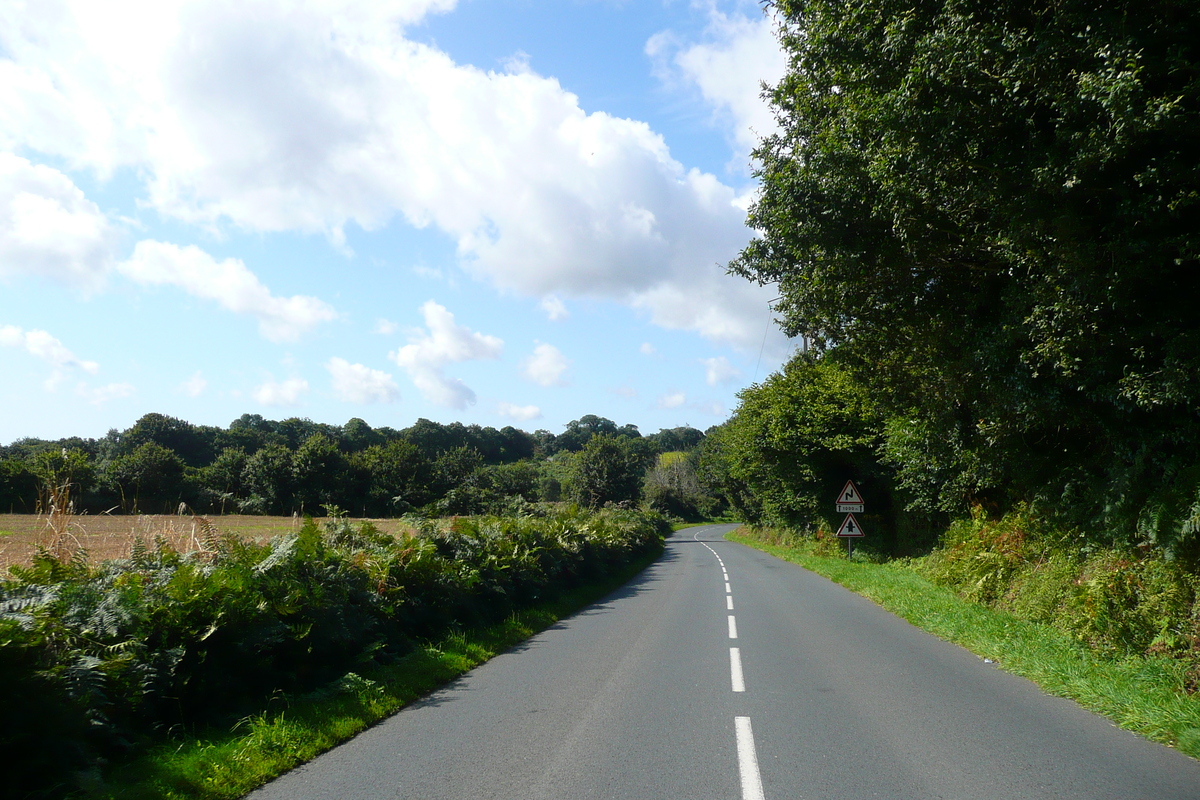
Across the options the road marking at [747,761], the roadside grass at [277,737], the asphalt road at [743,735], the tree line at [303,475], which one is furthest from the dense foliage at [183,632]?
the tree line at [303,475]

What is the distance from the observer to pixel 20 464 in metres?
27.9

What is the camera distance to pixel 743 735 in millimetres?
6055

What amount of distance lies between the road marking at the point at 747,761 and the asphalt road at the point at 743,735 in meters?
0.02

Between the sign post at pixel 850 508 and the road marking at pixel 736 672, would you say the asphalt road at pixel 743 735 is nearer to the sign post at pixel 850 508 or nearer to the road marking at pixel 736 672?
the road marking at pixel 736 672

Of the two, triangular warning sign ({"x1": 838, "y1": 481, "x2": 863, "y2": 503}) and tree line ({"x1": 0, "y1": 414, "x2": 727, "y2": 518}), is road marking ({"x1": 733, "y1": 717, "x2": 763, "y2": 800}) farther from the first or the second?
tree line ({"x1": 0, "y1": 414, "x2": 727, "y2": 518})

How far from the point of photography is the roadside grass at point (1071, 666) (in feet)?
20.4

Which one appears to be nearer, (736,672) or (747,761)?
(747,761)

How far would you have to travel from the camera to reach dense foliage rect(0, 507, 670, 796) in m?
4.57

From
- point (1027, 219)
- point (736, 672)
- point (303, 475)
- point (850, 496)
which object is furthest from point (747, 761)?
point (303, 475)

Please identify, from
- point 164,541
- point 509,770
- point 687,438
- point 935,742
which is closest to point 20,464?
point 164,541

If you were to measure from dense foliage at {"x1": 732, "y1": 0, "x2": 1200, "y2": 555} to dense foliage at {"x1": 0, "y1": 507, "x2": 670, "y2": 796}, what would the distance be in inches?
323

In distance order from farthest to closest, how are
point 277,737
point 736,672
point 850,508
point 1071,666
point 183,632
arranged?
point 850,508 → point 736,672 → point 1071,666 → point 183,632 → point 277,737

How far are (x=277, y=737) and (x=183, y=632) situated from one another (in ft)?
4.29

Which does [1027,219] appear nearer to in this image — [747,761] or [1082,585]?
[1082,585]
